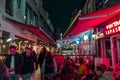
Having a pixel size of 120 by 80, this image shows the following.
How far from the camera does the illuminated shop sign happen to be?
9719mm

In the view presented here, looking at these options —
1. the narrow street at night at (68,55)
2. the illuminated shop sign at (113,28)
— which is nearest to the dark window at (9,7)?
the narrow street at night at (68,55)

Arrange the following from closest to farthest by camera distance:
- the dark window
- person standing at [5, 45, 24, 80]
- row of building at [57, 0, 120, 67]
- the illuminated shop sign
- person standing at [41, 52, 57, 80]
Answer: person standing at [5, 45, 24, 80], row of building at [57, 0, 120, 67], person standing at [41, 52, 57, 80], the illuminated shop sign, the dark window

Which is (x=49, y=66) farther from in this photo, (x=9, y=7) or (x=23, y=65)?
(x=9, y=7)

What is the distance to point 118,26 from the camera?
9625 millimetres

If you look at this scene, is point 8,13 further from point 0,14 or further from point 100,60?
point 100,60

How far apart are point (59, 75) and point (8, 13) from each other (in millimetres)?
5839

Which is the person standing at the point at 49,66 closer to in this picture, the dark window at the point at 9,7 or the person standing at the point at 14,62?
the person standing at the point at 14,62

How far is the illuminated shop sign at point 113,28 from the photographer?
31.9 feet

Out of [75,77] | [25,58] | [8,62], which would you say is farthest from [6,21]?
[75,77]

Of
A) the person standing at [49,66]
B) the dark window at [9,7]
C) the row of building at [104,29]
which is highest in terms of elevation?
the dark window at [9,7]

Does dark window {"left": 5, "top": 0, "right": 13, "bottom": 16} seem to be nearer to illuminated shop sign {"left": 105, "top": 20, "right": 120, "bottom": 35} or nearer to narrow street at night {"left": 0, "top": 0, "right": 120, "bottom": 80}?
narrow street at night {"left": 0, "top": 0, "right": 120, "bottom": 80}

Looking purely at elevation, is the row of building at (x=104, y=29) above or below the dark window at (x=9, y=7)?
below

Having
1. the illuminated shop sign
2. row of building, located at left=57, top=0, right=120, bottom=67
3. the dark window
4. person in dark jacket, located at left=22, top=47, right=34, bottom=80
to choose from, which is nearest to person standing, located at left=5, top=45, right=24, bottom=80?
person in dark jacket, located at left=22, top=47, right=34, bottom=80

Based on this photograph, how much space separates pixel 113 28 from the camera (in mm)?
10391
